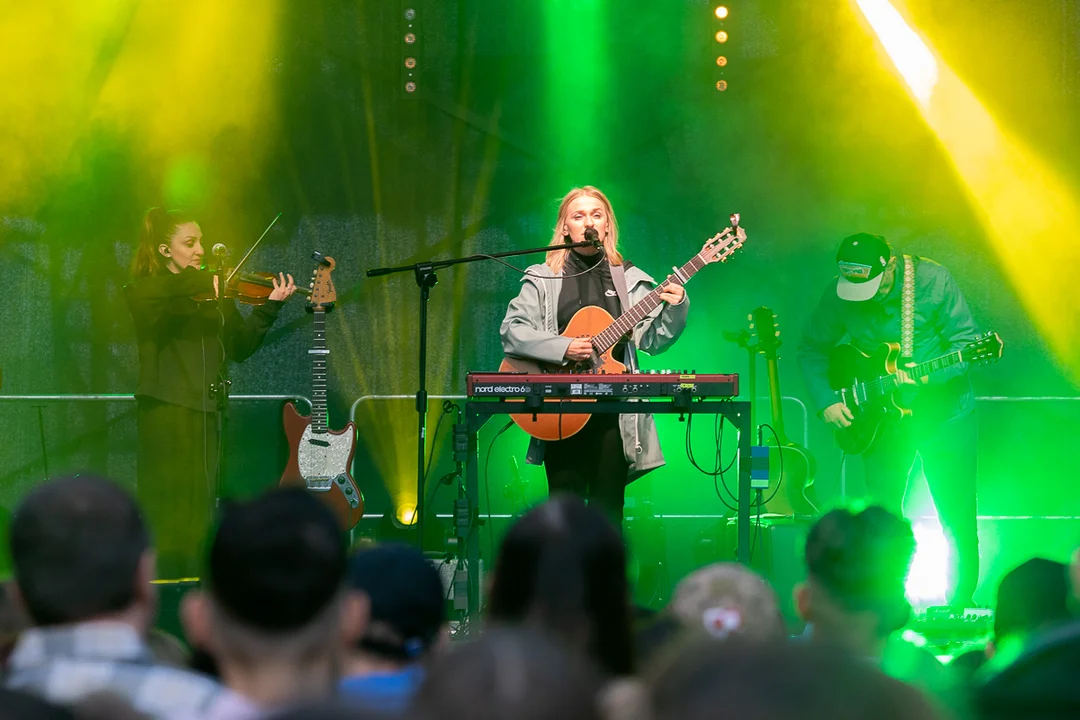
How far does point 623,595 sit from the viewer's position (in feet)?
7.48

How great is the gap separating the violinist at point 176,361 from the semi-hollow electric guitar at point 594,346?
73.1 inches

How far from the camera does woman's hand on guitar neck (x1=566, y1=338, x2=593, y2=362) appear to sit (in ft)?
20.3

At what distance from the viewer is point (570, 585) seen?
226 cm

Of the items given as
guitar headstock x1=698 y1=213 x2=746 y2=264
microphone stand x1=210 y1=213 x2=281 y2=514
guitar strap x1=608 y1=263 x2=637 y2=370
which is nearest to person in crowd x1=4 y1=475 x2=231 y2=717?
guitar strap x1=608 y1=263 x2=637 y2=370

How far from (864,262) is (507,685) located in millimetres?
6487

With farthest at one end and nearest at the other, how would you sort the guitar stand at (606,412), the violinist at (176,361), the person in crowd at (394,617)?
the violinist at (176,361) → the guitar stand at (606,412) → the person in crowd at (394,617)

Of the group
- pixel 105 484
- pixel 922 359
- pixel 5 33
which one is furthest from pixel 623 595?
pixel 5 33

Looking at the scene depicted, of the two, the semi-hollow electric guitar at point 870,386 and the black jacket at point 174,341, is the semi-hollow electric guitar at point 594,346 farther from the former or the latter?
the black jacket at point 174,341

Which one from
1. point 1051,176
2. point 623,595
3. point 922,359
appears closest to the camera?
point 623,595

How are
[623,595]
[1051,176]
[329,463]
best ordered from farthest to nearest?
[1051,176] → [329,463] → [623,595]

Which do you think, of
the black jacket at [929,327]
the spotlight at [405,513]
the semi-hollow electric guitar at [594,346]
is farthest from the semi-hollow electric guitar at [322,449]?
the black jacket at [929,327]

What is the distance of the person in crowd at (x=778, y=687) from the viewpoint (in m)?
0.91

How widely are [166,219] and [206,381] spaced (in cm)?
101

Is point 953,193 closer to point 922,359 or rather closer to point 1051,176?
point 1051,176
